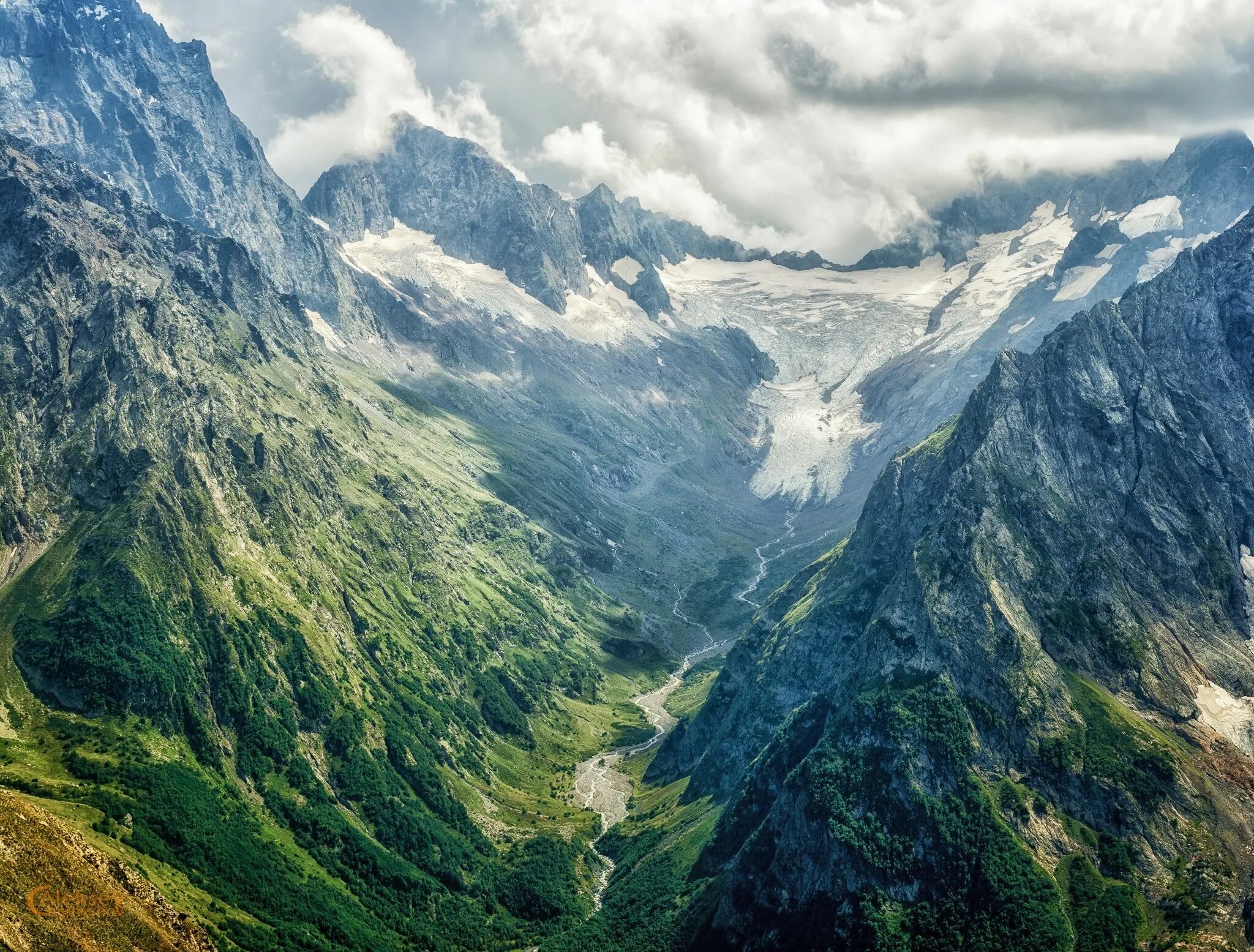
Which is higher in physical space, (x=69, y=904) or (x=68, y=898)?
(x=68, y=898)

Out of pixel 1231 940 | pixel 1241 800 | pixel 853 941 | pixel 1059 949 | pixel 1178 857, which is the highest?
pixel 1241 800

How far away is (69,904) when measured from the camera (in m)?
140

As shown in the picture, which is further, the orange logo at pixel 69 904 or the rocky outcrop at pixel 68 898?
the orange logo at pixel 69 904

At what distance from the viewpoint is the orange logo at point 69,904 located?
135 meters

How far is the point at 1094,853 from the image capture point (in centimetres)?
19725

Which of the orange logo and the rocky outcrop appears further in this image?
the orange logo

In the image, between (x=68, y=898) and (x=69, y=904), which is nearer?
(x=69, y=904)

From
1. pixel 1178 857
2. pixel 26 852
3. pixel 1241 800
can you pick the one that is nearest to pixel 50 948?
pixel 26 852

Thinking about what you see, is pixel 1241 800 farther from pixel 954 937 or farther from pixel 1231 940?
pixel 954 937

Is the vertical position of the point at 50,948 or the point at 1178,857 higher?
the point at 1178,857

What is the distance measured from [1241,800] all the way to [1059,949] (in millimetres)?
54274

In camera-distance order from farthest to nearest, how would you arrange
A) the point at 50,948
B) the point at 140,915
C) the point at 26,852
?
the point at 140,915 → the point at 26,852 → the point at 50,948

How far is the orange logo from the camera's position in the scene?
13488cm

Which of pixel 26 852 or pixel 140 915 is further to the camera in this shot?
pixel 140 915
